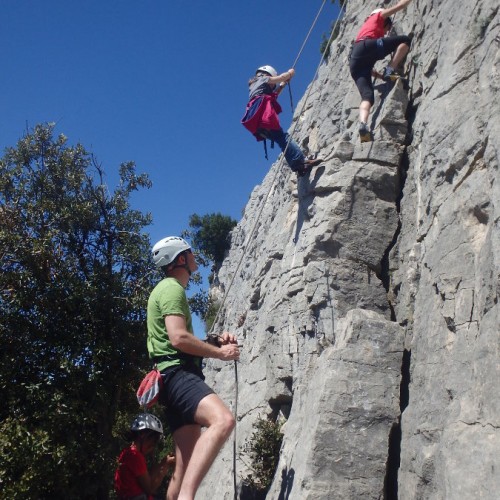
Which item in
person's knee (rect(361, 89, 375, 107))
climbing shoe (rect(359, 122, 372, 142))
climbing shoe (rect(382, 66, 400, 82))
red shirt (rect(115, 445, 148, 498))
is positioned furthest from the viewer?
person's knee (rect(361, 89, 375, 107))

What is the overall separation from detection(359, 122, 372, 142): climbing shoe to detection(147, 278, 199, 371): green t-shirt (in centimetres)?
463

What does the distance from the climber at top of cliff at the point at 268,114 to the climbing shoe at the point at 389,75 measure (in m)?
1.75

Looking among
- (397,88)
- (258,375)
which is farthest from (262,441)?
(397,88)

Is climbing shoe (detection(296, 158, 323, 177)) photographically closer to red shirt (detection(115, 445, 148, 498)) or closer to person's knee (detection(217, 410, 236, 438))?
red shirt (detection(115, 445, 148, 498))

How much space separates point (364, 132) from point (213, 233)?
94.9 ft

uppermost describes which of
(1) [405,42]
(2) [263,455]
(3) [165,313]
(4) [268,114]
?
(1) [405,42]

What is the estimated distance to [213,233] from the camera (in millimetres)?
37312

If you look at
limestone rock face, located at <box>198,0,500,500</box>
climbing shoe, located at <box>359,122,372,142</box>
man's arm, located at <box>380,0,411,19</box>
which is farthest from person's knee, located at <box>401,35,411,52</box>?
climbing shoe, located at <box>359,122,372,142</box>

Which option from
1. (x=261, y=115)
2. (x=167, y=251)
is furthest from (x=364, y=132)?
(x=167, y=251)

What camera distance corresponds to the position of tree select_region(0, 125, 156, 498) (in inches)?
319

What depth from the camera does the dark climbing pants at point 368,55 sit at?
377 inches

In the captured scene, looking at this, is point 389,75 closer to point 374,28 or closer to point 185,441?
point 374,28

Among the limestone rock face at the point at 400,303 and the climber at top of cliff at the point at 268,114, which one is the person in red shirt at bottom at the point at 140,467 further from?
the climber at top of cliff at the point at 268,114

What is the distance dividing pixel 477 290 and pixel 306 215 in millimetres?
4376
